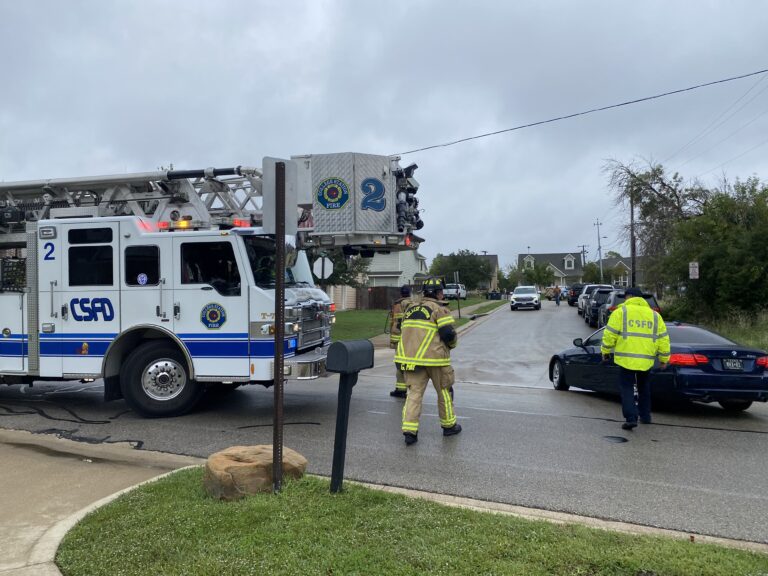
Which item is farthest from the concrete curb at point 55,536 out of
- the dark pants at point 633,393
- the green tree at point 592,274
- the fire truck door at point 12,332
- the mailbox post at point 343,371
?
the green tree at point 592,274

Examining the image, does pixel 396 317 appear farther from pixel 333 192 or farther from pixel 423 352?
pixel 423 352

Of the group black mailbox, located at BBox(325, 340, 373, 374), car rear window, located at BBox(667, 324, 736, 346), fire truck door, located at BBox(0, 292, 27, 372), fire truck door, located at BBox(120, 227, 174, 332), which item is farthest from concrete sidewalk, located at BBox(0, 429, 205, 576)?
car rear window, located at BBox(667, 324, 736, 346)

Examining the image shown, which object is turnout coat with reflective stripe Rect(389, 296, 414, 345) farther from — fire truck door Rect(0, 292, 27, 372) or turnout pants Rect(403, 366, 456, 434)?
fire truck door Rect(0, 292, 27, 372)

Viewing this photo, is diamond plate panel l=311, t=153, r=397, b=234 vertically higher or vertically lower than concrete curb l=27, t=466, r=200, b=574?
higher

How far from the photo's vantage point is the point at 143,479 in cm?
571

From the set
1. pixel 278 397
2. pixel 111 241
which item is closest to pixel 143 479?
pixel 278 397

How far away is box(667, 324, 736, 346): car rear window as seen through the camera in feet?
28.2

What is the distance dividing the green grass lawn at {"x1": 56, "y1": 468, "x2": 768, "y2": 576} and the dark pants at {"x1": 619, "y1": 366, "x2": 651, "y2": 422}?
379 centimetres

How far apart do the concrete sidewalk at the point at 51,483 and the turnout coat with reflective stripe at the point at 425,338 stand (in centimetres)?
247

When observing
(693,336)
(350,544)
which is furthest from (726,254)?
(350,544)

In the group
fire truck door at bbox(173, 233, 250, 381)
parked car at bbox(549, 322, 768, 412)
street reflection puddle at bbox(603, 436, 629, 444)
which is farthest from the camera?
parked car at bbox(549, 322, 768, 412)

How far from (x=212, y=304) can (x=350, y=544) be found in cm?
480

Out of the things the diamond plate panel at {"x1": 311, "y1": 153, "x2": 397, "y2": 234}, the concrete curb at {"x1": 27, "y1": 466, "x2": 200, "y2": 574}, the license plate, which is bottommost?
the concrete curb at {"x1": 27, "y1": 466, "x2": 200, "y2": 574}

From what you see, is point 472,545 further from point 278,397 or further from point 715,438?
point 715,438
